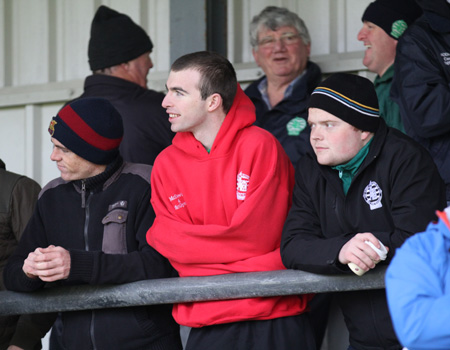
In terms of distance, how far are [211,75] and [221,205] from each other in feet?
1.94

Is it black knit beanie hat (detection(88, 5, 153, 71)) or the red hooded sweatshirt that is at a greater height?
black knit beanie hat (detection(88, 5, 153, 71))

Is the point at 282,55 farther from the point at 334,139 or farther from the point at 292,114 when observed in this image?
the point at 334,139

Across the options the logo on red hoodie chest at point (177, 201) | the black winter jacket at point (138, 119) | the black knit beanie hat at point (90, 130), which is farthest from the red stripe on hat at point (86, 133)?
the black winter jacket at point (138, 119)

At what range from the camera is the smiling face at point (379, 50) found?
4590mm

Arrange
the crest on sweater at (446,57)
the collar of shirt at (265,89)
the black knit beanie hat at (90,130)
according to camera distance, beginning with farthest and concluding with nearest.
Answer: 1. the collar of shirt at (265,89)
2. the crest on sweater at (446,57)
3. the black knit beanie hat at (90,130)

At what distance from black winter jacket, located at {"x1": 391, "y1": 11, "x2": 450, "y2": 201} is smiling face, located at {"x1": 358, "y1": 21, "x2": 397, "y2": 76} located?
356 millimetres

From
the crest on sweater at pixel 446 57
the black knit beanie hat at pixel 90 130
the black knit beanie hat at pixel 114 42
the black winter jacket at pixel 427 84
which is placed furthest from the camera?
the black knit beanie hat at pixel 114 42

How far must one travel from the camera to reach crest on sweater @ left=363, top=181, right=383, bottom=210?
316 centimetres

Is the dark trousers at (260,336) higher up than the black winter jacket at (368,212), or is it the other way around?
the black winter jacket at (368,212)

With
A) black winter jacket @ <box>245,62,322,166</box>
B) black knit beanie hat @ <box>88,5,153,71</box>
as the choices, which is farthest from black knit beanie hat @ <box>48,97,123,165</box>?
black winter jacket @ <box>245,62,322,166</box>

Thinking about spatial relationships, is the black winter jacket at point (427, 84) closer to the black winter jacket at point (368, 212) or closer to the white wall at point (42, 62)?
the black winter jacket at point (368, 212)

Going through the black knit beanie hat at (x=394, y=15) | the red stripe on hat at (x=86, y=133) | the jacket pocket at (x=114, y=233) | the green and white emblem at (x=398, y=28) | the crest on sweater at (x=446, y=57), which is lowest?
the jacket pocket at (x=114, y=233)

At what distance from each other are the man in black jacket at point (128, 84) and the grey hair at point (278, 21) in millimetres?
713

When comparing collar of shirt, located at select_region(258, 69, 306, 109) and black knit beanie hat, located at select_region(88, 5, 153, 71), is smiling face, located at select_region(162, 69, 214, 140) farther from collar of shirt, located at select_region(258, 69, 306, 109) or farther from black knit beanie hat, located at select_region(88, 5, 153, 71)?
collar of shirt, located at select_region(258, 69, 306, 109)
